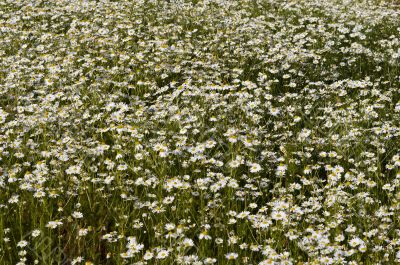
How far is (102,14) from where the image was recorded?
9.10 m

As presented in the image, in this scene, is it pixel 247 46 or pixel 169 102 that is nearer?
pixel 169 102

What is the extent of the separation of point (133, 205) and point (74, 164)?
881mm

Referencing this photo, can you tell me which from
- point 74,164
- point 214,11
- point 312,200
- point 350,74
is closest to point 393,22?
point 350,74

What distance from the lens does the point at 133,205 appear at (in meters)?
4.48

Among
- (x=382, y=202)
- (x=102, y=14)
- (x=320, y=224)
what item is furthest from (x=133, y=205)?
(x=102, y=14)

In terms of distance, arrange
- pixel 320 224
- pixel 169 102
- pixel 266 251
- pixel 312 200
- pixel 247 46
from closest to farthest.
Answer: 1. pixel 266 251
2. pixel 320 224
3. pixel 312 200
4. pixel 169 102
5. pixel 247 46

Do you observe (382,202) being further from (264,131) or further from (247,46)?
(247,46)

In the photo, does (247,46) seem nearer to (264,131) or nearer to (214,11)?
(214,11)

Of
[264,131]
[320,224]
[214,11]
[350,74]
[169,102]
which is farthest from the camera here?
[214,11]

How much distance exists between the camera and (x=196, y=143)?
16.9 feet

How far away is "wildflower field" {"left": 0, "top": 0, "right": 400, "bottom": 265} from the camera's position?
4.05m

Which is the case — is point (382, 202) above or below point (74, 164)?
below

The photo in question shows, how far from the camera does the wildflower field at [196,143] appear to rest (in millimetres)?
4051

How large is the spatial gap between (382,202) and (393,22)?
5554 millimetres
